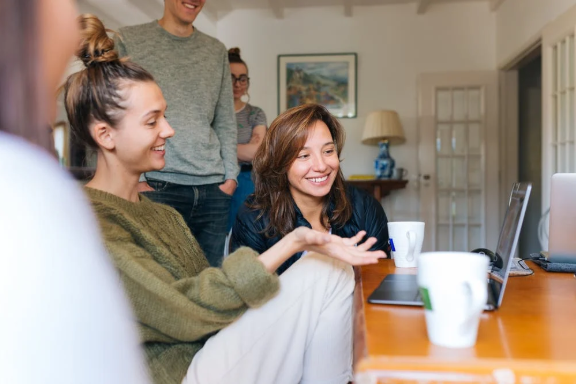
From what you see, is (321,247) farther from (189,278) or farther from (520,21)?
(520,21)

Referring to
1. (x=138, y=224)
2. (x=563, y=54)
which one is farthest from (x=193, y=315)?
(x=563, y=54)

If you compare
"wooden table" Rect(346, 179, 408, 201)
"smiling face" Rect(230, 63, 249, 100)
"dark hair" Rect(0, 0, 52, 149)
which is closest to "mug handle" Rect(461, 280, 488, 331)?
"dark hair" Rect(0, 0, 52, 149)

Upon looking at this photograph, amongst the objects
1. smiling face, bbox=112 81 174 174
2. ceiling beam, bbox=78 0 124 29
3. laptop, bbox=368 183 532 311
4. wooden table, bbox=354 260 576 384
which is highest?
ceiling beam, bbox=78 0 124 29

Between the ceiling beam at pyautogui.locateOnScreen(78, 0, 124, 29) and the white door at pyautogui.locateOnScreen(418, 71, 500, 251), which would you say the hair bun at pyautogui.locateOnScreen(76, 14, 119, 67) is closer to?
the ceiling beam at pyautogui.locateOnScreen(78, 0, 124, 29)

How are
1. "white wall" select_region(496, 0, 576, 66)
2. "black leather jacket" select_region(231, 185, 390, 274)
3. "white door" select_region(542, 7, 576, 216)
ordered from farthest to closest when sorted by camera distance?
"white wall" select_region(496, 0, 576, 66) → "white door" select_region(542, 7, 576, 216) → "black leather jacket" select_region(231, 185, 390, 274)

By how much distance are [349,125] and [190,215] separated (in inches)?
133

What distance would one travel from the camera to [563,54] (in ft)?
11.4

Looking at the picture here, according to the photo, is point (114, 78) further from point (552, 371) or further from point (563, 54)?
point (563, 54)

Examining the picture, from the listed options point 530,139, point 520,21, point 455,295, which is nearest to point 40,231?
point 455,295

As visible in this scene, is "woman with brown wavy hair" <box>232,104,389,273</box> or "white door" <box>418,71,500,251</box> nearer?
"woman with brown wavy hair" <box>232,104,389,273</box>

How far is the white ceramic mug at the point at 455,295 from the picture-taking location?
0.63m

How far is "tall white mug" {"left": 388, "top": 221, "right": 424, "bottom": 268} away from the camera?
1254 mm

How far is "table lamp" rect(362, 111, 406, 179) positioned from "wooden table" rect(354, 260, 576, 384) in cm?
393

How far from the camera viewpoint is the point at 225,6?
16.9 feet
